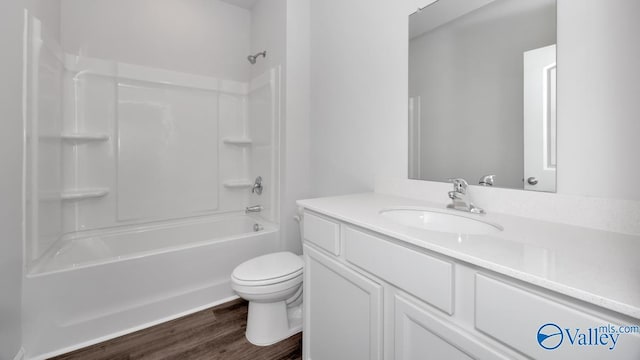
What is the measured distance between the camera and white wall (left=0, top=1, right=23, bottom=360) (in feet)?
4.06

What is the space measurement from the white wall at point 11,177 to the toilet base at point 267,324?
114cm

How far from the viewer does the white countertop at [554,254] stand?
44cm

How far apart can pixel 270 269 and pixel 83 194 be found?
1699mm

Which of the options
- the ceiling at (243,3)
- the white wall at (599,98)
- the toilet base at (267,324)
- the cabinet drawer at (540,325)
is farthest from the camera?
the ceiling at (243,3)

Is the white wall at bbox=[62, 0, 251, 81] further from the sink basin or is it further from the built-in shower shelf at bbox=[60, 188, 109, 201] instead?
the sink basin

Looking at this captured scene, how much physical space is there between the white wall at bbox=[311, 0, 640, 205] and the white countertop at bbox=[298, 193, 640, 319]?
0.20m

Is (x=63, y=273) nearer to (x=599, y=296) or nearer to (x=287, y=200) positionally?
(x=287, y=200)

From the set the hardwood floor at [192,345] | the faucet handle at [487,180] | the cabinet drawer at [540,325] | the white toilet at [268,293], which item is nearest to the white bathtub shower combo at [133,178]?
the hardwood floor at [192,345]

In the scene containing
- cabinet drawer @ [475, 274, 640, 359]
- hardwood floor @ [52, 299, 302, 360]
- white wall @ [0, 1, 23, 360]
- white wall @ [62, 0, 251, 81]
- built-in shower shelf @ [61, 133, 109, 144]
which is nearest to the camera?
cabinet drawer @ [475, 274, 640, 359]

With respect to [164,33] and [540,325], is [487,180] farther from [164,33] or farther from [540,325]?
[164,33]

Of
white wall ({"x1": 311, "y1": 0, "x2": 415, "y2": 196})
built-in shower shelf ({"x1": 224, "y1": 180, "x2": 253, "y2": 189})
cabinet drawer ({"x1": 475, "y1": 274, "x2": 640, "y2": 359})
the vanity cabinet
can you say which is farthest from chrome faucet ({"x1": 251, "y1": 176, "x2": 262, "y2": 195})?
cabinet drawer ({"x1": 475, "y1": 274, "x2": 640, "y2": 359})

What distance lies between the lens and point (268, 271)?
1538 mm

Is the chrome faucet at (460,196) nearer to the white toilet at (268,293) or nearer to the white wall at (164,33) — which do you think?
the white toilet at (268,293)

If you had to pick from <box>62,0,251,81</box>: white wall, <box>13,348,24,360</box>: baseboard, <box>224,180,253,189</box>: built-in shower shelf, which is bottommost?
<box>13,348,24,360</box>: baseboard
